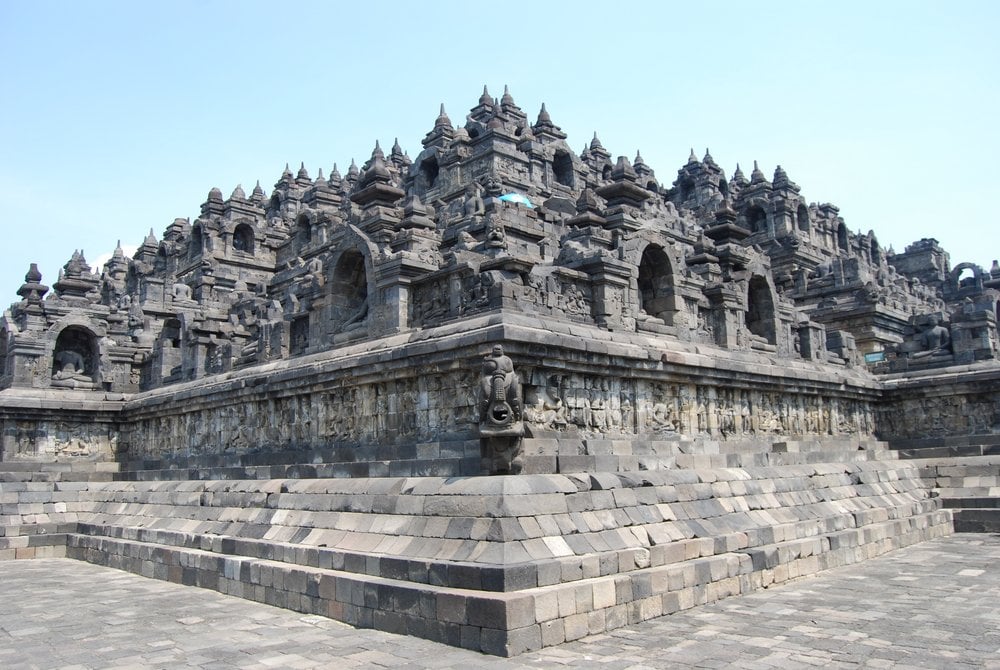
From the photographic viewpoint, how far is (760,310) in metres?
18.8

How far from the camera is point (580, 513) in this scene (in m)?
10.4

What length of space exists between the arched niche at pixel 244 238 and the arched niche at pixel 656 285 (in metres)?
31.6

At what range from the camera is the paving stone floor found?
27.3 ft

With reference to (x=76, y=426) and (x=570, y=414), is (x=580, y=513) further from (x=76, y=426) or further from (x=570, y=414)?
(x=76, y=426)

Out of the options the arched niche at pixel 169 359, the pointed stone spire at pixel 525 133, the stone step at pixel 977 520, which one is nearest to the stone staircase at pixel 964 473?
the stone step at pixel 977 520

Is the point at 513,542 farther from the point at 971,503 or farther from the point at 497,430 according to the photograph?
the point at 971,503

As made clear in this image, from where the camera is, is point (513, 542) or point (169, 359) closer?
point (513, 542)

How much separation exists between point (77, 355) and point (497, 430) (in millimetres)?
18916

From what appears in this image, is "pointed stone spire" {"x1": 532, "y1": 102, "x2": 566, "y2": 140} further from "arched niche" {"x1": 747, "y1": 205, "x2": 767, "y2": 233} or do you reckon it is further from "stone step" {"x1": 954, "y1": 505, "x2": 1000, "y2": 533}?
"stone step" {"x1": 954, "y1": 505, "x2": 1000, "y2": 533}

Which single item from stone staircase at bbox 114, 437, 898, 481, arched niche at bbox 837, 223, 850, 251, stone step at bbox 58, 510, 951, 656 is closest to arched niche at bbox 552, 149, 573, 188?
stone staircase at bbox 114, 437, 898, 481

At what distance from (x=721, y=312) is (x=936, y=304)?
97.8ft

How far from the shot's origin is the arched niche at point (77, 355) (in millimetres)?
23859

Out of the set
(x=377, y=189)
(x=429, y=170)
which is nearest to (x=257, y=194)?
(x=429, y=170)

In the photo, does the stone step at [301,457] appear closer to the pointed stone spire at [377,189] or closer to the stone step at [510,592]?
the stone step at [510,592]
